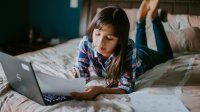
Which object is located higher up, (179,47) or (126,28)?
(126,28)

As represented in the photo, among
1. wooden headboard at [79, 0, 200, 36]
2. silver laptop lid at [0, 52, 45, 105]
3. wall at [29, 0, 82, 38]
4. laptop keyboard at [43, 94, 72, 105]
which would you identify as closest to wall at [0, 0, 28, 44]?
wall at [29, 0, 82, 38]

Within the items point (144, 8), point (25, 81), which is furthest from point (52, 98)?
point (144, 8)

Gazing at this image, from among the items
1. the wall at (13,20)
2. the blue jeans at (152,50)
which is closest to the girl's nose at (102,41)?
the blue jeans at (152,50)

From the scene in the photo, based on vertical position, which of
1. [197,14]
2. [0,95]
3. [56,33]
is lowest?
[56,33]

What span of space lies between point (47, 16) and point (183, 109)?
2.83 m

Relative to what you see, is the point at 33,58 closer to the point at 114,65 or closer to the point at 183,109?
the point at 114,65

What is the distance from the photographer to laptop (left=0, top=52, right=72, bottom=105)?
1028 mm

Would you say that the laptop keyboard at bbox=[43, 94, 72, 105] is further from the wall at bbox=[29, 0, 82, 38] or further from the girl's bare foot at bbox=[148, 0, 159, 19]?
the wall at bbox=[29, 0, 82, 38]

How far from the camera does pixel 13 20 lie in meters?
3.46

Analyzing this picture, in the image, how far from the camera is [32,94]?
1.11 m

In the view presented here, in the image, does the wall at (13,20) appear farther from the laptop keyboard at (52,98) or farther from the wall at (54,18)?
the laptop keyboard at (52,98)

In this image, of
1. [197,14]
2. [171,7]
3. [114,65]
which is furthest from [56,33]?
[114,65]

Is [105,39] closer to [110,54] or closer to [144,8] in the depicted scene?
[110,54]

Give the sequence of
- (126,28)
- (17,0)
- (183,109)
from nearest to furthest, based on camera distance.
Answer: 1. (183,109)
2. (126,28)
3. (17,0)
